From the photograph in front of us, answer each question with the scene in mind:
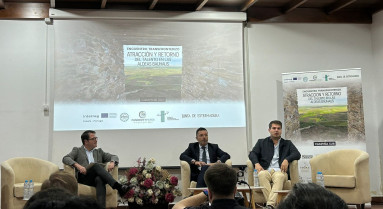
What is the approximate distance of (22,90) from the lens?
6.24m

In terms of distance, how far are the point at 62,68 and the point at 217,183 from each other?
4.78m

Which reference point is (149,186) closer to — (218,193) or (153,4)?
(153,4)

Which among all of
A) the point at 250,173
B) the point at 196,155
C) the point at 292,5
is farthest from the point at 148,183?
the point at 292,5

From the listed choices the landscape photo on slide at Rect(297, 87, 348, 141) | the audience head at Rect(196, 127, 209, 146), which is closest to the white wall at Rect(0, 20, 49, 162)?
the audience head at Rect(196, 127, 209, 146)

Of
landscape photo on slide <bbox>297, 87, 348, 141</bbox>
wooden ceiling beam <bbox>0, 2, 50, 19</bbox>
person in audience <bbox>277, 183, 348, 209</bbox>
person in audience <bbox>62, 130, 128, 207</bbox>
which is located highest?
wooden ceiling beam <bbox>0, 2, 50, 19</bbox>

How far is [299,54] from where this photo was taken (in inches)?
275

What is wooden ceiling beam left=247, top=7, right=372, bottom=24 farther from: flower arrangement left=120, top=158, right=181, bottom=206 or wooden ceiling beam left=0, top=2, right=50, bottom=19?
wooden ceiling beam left=0, top=2, right=50, bottom=19

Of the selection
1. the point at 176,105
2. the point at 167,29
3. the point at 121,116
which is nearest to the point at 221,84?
the point at 176,105

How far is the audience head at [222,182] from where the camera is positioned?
201 centimetres

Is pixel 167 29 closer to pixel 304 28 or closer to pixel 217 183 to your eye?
pixel 304 28

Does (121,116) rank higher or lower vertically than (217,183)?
higher

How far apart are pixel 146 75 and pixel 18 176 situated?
2261 mm

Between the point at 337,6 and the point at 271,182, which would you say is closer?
the point at 271,182

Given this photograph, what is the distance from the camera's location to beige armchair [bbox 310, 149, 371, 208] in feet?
17.2
